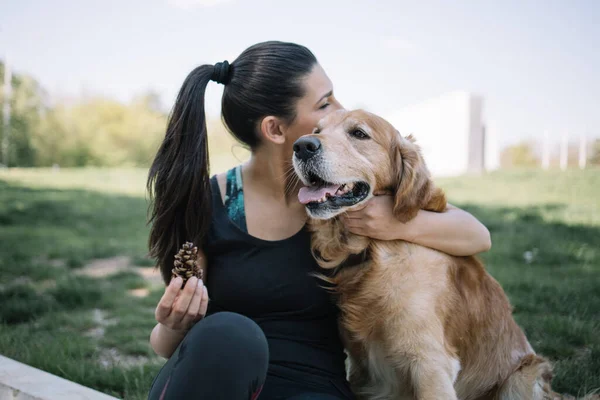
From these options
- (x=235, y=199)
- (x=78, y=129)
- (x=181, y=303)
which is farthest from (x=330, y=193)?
(x=78, y=129)

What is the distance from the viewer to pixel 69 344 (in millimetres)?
3328

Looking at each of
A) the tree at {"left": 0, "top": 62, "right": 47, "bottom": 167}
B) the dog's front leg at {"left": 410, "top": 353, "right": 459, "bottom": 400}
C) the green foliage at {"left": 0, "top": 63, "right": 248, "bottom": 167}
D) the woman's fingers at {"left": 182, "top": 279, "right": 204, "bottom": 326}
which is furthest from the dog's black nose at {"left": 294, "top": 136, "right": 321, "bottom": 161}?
the green foliage at {"left": 0, "top": 63, "right": 248, "bottom": 167}

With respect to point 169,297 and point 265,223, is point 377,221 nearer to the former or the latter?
point 265,223

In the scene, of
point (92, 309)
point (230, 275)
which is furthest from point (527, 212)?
point (230, 275)

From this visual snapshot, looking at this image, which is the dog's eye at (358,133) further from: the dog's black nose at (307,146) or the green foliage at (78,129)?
the green foliage at (78,129)

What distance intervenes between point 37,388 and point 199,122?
132 centimetres

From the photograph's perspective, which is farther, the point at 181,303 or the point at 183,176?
the point at 183,176

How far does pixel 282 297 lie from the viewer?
6.91 ft

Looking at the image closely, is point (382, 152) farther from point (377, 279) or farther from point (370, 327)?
point (370, 327)

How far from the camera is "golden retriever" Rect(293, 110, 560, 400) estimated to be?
201 cm

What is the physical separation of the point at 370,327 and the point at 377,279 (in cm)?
18

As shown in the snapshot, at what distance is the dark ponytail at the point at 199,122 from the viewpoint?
2.22 m

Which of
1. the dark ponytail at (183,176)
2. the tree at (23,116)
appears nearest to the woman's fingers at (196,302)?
the dark ponytail at (183,176)

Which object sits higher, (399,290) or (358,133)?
(358,133)
